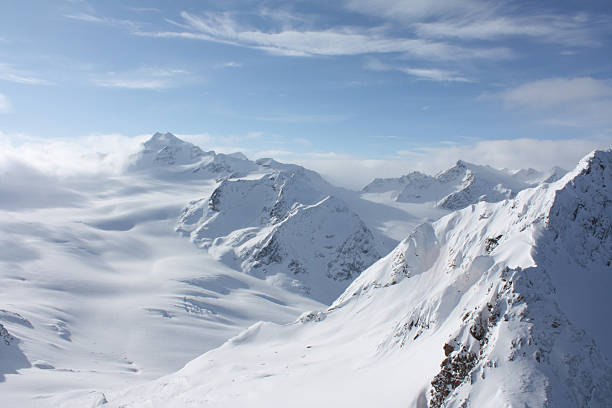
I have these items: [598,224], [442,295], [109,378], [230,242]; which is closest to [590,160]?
[598,224]

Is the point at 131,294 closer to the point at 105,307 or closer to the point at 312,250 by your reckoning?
the point at 105,307

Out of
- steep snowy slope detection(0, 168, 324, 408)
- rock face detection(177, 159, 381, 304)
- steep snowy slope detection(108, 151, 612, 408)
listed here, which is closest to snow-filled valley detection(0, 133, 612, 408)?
steep snowy slope detection(108, 151, 612, 408)

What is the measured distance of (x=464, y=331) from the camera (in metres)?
17.4

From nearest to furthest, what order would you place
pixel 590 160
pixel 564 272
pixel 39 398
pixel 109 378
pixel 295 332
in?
pixel 564 272 → pixel 590 160 → pixel 39 398 → pixel 295 332 → pixel 109 378

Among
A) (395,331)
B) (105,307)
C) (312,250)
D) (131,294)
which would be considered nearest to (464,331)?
(395,331)

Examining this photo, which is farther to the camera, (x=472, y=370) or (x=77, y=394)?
(x=77, y=394)

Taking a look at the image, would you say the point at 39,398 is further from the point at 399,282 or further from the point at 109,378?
the point at 399,282

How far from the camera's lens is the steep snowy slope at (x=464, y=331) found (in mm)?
15688

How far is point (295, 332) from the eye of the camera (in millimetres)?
47656

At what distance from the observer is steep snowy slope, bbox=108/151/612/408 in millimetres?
15688

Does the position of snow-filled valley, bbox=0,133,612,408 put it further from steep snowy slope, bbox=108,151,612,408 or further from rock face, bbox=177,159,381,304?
rock face, bbox=177,159,381,304

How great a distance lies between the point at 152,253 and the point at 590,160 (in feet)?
569

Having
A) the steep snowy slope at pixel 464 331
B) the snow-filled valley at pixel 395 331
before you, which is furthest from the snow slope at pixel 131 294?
the steep snowy slope at pixel 464 331

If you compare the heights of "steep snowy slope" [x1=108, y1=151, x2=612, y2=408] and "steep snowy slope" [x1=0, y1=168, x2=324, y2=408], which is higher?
"steep snowy slope" [x1=108, y1=151, x2=612, y2=408]
